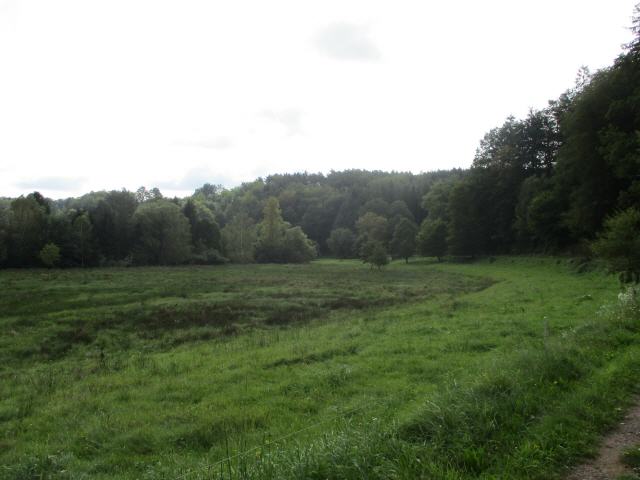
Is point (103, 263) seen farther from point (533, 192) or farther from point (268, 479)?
point (268, 479)

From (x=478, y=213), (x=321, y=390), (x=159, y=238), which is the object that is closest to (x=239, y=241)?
(x=159, y=238)

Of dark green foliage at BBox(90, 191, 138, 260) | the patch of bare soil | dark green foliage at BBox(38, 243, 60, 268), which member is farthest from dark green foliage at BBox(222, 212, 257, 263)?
the patch of bare soil

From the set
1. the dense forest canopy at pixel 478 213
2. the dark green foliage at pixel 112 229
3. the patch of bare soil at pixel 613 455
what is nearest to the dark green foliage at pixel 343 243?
the dense forest canopy at pixel 478 213

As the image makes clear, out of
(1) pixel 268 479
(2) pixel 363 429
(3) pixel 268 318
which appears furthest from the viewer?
(3) pixel 268 318

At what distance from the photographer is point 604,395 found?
262 inches

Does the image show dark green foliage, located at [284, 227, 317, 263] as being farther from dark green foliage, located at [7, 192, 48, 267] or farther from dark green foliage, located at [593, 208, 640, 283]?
dark green foliage, located at [593, 208, 640, 283]

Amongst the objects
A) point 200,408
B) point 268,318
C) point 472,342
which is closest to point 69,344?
point 268,318

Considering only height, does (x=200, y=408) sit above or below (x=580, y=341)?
below

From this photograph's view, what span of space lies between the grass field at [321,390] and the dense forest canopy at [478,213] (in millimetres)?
8974

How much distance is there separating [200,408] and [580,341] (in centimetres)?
882

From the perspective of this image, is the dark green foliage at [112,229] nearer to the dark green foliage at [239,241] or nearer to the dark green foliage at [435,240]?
the dark green foliage at [239,241]

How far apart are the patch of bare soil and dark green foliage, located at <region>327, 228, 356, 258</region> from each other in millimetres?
118072

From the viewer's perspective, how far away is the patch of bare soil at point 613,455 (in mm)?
4797

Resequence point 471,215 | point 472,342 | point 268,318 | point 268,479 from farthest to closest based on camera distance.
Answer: point 471,215, point 268,318, point 472,342, point 268,479
